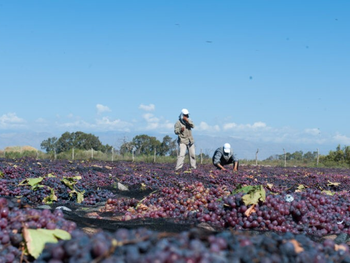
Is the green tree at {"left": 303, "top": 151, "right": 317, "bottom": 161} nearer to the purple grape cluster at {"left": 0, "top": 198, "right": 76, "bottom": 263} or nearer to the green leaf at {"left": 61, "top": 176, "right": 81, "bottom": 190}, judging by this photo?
the green leaf at {"left": 61, "top": 176, "right": 81, "bottom": 190}

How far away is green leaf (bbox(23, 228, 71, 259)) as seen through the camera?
9.20ft

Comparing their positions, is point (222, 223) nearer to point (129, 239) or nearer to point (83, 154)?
point (129, 239)

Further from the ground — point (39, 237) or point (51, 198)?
point (39, 237)

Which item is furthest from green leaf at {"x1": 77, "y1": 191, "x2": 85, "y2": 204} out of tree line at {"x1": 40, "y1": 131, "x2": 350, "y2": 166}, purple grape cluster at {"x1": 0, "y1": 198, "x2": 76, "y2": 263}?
tree line at {"x1": 40, "y1": 131, "x2": 350, "y2": 166}

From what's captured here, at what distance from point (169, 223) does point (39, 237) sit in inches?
79.6

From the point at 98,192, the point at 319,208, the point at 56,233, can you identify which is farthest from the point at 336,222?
the point at 98,192

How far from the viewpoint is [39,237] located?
2.88 meters

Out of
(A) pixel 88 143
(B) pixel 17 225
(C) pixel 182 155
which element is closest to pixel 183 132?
(C) pixel 182 155

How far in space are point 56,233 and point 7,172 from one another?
6867 mm

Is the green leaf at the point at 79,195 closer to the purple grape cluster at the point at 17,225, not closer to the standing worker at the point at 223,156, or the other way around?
the purple grape cluster at the point at 17,225

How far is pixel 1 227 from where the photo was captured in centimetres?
305

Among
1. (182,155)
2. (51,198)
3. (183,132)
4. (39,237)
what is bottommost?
(51,198)

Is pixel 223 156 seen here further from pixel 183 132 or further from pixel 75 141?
pixel 75 141

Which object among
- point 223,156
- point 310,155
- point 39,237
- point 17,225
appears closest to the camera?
A: point 39,237
